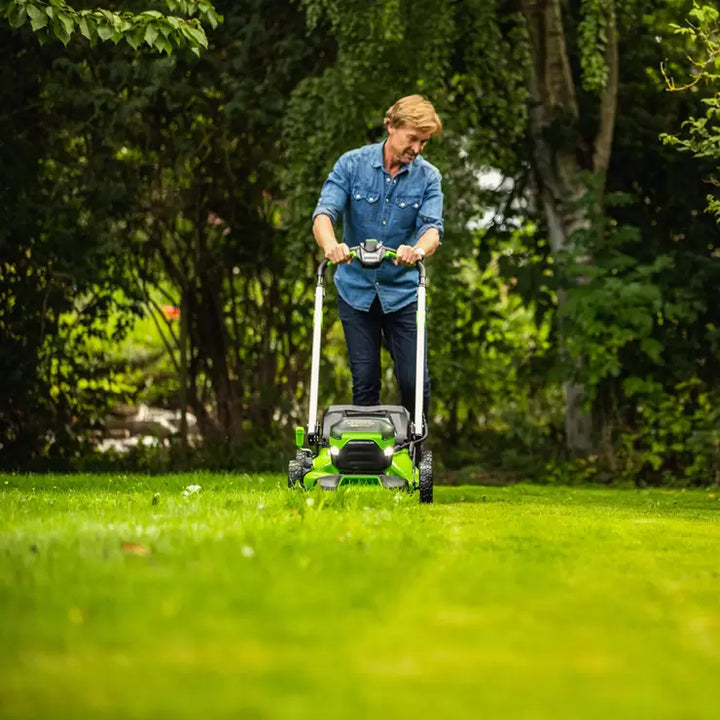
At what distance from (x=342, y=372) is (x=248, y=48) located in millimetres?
3450

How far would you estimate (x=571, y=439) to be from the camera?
12516 mm

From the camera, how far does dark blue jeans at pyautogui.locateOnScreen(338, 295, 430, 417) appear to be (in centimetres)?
663

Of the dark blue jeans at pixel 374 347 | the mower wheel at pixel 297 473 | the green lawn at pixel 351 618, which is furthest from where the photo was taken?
the dark blue jeans at pixel 374 347

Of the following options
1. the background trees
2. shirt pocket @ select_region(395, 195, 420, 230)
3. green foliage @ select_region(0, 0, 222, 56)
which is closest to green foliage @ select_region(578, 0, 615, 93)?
the background trees

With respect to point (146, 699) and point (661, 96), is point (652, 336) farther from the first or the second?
point (146, 699)

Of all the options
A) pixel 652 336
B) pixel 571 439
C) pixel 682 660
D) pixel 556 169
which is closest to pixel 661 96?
pixel 556 169

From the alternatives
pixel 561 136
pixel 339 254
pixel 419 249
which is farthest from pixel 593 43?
pixel 339 254

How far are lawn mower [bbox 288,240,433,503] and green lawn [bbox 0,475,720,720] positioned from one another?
1010mm

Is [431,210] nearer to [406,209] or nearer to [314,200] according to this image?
[406,209]

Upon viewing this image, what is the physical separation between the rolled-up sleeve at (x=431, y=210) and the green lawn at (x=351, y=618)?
2.05 m

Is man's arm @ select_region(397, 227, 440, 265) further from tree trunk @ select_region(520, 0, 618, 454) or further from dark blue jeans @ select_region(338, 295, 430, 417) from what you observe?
tree trunk @ select_region(520, 0, 618, 454)

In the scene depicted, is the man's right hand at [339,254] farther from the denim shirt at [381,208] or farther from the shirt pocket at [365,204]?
the shirt pocket at [365,204]

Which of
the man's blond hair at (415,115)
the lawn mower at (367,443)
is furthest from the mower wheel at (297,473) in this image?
the man's blond hair at (415,115)

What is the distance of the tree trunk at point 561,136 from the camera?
1217cm
